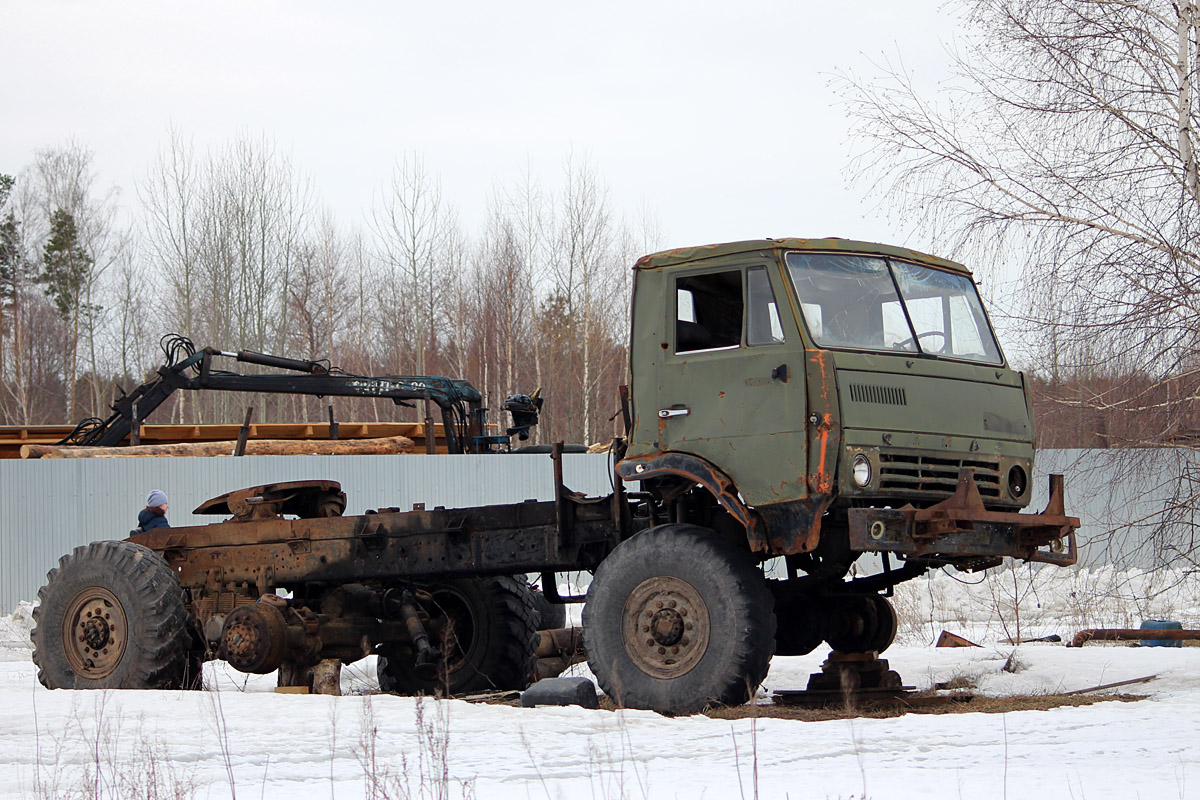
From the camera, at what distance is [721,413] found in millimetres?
8164

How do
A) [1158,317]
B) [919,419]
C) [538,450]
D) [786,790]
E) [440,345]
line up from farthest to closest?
[440,345], [538,450], [1158,317], [919,419], [786,790]

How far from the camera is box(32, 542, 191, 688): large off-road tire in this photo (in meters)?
9.82

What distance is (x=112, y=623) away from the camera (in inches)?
395

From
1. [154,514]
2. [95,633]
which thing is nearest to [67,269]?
[154,514]

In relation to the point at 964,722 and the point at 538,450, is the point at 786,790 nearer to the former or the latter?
the point at 964,722

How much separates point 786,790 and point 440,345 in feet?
146

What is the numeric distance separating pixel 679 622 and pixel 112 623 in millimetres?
4662

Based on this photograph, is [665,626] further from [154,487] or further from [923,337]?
[154,487]

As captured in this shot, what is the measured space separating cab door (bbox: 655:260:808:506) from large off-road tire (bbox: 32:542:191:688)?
417cm

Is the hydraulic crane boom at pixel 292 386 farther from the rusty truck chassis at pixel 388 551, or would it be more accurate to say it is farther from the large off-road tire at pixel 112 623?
the large off-road tire at pixel 112 623

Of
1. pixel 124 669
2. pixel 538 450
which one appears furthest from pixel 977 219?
pixel 538 450

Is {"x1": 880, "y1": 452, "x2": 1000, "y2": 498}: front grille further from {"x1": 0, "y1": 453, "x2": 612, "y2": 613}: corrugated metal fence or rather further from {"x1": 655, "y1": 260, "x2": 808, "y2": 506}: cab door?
{"x1": 0, "y1": 453, "x2": 612, "y2": 613}: corrugated metal fence

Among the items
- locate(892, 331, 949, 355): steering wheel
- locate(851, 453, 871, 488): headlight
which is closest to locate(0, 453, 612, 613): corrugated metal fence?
locate(892, 331, 949, 355): steering wheel

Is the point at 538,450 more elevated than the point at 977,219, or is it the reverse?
the point at 977,219
